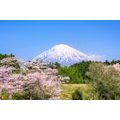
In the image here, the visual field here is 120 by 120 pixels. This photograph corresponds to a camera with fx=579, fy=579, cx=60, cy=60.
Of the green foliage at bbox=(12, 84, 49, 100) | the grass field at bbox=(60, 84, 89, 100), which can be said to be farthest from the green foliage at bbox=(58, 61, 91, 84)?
the green foliage at bbox=(12, 84, 49, 100)

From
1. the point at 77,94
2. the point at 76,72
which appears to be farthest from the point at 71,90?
the point at 76,72

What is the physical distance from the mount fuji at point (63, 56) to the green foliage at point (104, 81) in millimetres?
151

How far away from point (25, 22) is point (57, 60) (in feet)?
2.17

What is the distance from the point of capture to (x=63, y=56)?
303 inches

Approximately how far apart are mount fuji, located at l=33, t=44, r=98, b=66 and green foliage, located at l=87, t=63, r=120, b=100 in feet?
0.50

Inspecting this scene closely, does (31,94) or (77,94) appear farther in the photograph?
(31,94)

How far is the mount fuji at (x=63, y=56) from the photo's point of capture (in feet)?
24.9

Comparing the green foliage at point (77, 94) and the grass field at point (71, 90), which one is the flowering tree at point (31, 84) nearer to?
the grass field at point (71, 90)

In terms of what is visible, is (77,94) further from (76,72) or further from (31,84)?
(31,84)

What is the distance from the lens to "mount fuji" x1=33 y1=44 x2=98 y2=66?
7602mm

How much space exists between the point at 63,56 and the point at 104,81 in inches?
25.1

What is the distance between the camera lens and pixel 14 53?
773 cm
